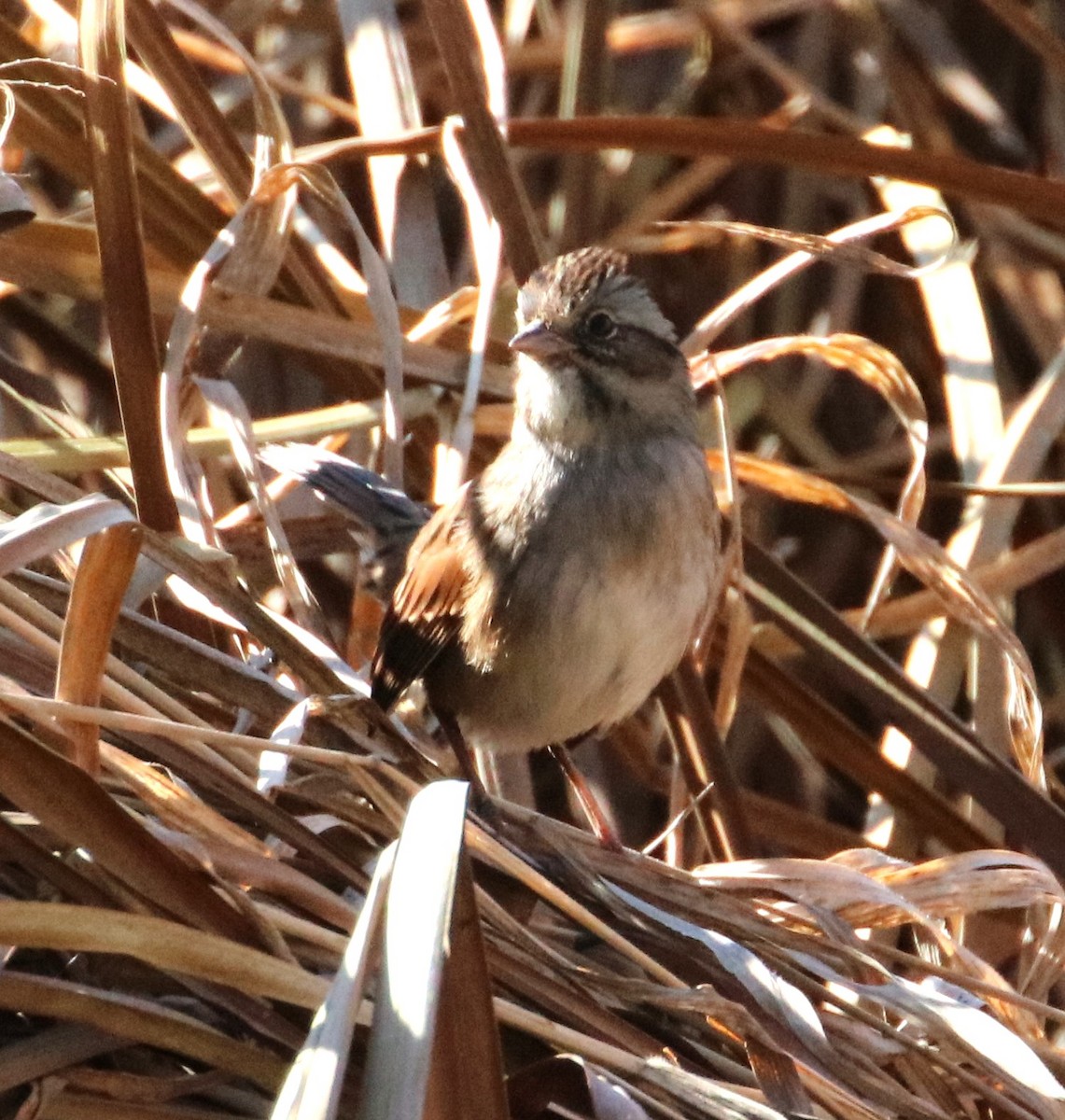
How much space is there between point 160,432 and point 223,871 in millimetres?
858

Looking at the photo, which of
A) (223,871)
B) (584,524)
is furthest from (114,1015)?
(584,524)

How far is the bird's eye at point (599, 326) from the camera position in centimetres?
264

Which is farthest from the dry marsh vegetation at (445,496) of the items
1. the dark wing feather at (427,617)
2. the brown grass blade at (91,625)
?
the dark wing feather at (427,617)

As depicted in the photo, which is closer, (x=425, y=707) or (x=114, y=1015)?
(x=114, y=1015)

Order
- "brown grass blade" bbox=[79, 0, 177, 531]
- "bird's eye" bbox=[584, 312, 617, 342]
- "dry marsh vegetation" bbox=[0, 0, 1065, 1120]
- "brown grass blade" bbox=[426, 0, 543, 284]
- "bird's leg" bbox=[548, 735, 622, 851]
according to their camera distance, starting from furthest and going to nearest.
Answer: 1. "bird's leg" bbox=[548, 735, 622, 851]
2. "bird's eye" bbox=[584, 312, 617, 342]
3. "brown grass blade" bbox=[426, 0, 543, 284]
4. "brown grass blade" bbox=[79, 0, 177, 531]
5. "dry marsh vegetation" bbox=[0, 0, 1065, 1120]

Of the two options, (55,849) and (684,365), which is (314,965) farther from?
(684,365)

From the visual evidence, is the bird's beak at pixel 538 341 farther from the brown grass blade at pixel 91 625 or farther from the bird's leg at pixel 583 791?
the brown grass blade at pixel 91 625

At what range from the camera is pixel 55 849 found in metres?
1.57

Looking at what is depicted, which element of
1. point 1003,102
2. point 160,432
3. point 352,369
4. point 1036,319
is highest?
point 160,432

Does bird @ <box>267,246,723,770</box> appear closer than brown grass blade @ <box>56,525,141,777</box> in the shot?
No

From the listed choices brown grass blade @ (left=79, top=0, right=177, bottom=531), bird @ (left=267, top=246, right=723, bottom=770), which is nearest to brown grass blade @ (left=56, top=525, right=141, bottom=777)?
brown grass blade @ (left=79, top=0, right=177, bottom=531)

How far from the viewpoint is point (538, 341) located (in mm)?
2580

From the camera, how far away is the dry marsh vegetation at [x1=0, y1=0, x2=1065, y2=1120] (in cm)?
151

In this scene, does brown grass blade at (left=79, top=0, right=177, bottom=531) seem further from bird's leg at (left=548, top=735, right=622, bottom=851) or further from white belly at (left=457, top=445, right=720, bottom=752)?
bird's leg at (left=548, top=735, right=622, bottom=851)
